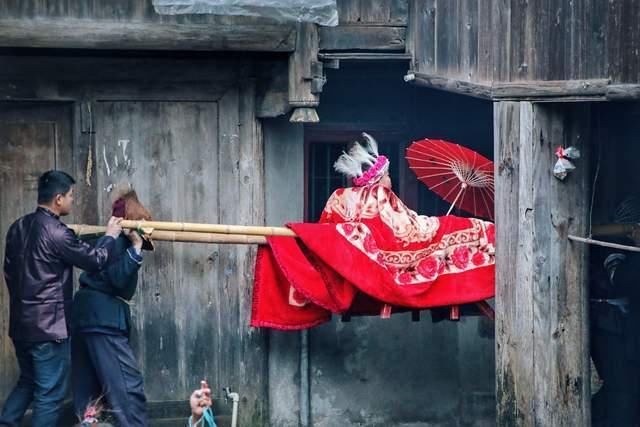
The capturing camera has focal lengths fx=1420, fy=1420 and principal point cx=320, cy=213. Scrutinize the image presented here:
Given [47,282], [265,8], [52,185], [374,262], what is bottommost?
[47,282]

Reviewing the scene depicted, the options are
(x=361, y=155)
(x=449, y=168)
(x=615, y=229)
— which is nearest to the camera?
(x=615, y=229)

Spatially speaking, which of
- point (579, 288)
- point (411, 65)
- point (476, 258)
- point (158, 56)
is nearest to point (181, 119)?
point (158, 56)

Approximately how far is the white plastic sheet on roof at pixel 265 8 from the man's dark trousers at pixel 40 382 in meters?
2.73

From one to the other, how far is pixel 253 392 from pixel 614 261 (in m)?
3.23

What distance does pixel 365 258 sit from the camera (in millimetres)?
11125

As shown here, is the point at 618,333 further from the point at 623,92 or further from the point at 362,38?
the point at 362,38

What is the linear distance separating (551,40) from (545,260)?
1.54 meters

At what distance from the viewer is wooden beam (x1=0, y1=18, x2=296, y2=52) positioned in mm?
10812

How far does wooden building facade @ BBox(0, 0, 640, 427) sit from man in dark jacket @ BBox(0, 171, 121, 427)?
0.84m

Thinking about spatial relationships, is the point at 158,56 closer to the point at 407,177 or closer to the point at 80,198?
the point at 80,198

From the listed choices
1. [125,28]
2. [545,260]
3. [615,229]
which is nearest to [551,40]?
[545,260]

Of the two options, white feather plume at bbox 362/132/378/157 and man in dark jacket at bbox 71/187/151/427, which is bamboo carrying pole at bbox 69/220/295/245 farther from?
white feather plume at bbox 362/132/378/157

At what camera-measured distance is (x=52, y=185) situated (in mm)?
10758

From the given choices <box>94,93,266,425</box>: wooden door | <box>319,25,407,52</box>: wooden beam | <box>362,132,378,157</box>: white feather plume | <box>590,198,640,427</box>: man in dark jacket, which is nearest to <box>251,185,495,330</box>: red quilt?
<box>362,132,378,157</box>: white feather plume
